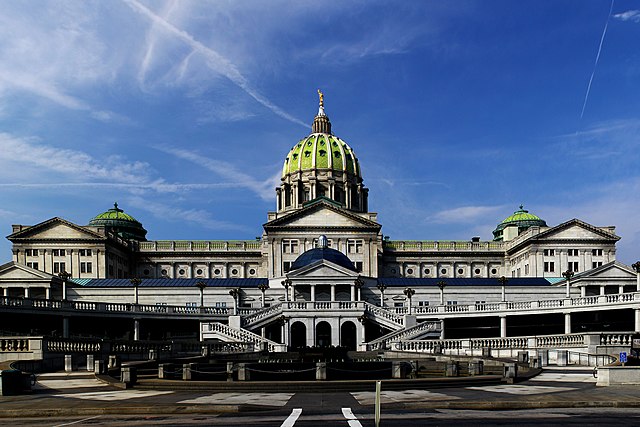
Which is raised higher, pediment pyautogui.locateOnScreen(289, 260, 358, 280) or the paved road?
pediment pyautogui.locateOnScreen(289, 260, 358, 280)

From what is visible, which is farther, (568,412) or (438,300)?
(438,300)

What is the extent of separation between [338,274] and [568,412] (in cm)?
8507

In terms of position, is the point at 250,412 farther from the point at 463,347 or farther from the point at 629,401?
A: the point at 463,347

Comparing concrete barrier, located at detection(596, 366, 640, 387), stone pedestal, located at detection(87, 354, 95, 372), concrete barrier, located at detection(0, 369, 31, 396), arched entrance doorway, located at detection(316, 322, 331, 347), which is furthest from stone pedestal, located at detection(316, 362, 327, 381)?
arched entrance doorway, located at detection(316, 322, 331, 347)

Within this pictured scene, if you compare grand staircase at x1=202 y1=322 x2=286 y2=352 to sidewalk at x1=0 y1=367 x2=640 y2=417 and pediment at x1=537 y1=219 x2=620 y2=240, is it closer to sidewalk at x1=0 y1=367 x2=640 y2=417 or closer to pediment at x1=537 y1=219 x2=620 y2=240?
sidewalk at x1=0 y1=367 x2=640 y2=417

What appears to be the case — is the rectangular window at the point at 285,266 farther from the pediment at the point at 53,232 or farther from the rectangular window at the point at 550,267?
the rectangular window at the point at 550,267

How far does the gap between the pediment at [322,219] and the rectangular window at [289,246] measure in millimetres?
3097

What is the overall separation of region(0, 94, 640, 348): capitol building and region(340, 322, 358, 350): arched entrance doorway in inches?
6.1

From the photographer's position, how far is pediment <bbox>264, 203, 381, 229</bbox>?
468ft

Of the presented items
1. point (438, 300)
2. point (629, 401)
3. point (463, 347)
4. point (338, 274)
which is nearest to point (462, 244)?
point (438, 300)

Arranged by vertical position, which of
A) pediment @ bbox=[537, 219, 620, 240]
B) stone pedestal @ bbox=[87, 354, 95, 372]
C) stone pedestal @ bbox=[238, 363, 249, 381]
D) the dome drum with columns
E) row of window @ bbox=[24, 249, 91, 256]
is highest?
the dome drum with columns

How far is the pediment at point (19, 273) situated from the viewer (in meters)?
116

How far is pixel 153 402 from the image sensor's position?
27547 millimetres

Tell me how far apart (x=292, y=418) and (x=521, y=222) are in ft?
540
